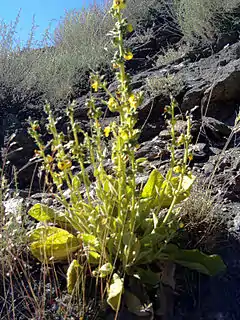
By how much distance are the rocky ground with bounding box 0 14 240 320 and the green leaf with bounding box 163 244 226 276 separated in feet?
0.28

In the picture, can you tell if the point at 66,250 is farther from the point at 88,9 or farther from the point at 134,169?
the point at 88,9

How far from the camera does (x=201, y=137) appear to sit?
11.2ft

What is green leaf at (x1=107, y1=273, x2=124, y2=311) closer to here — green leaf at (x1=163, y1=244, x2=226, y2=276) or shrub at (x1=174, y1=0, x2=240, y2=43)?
green leaf at (x1=163, y1=244, x2=226, y2=276)

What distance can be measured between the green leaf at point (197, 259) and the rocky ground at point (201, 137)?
0.28ft

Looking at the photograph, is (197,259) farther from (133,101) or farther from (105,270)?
(133,101)

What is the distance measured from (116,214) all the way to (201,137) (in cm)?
153

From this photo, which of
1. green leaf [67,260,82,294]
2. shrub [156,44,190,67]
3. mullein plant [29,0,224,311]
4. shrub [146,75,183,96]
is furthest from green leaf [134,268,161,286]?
shrub [156,44,190,67]

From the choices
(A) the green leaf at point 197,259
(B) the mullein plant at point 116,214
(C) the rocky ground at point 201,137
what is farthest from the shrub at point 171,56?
(A) the green leaf at point 197,259

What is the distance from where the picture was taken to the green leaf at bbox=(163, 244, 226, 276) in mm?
2059

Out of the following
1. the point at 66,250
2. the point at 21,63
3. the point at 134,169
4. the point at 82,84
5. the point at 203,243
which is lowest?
the point at 203,243

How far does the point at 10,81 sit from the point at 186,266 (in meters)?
3.54

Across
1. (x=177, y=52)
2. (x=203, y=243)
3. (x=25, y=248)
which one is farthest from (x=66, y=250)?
(x=177, y=52)

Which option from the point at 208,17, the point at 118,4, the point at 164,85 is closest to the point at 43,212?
the point at 118,4

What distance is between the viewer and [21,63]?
5.04m
